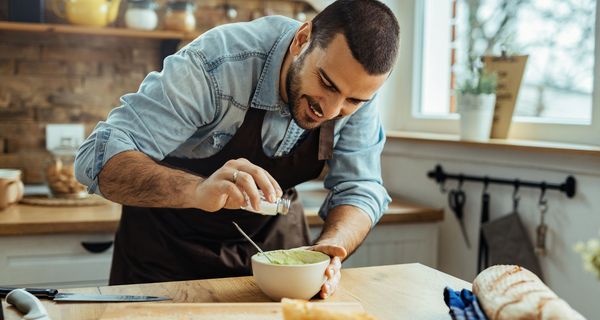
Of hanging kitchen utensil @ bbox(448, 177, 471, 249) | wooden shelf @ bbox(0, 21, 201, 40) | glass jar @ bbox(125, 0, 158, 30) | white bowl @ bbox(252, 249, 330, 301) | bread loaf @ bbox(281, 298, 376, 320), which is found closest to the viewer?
bread loaf @ bbox(281, 298, 376, 320)

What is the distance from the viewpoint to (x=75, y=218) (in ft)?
7.14

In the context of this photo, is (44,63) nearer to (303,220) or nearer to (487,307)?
(303,220)

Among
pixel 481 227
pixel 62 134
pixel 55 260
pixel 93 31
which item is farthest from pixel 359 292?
pixel 62 134

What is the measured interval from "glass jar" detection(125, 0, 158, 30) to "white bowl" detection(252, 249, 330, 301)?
5.52 ft

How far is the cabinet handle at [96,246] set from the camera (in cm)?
219

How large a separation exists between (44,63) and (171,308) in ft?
6.24

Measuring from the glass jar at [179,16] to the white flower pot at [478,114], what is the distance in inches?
42.3

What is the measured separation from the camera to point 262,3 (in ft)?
9.93

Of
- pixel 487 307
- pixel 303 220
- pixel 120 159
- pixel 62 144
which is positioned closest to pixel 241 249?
pixel 303 220

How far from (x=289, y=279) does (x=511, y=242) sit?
1155mm

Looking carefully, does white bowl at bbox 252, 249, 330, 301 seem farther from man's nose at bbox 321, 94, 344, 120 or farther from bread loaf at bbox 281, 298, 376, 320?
man's nose at bbox 321, 94, 344, 120

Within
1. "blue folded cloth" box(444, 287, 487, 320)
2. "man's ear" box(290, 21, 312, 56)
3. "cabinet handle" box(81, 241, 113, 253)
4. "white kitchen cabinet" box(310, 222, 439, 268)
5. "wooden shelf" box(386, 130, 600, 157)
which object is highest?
"man's ear" box(290, 21, 312, 56)

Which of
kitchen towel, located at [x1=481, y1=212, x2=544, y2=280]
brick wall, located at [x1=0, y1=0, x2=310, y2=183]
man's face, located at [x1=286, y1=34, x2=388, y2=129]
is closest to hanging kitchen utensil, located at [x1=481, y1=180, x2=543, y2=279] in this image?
kitchen towel, located at [x1=481, y1=212, x2=544, y2=280]

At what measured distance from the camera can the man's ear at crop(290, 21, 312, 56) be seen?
60.0 inches
